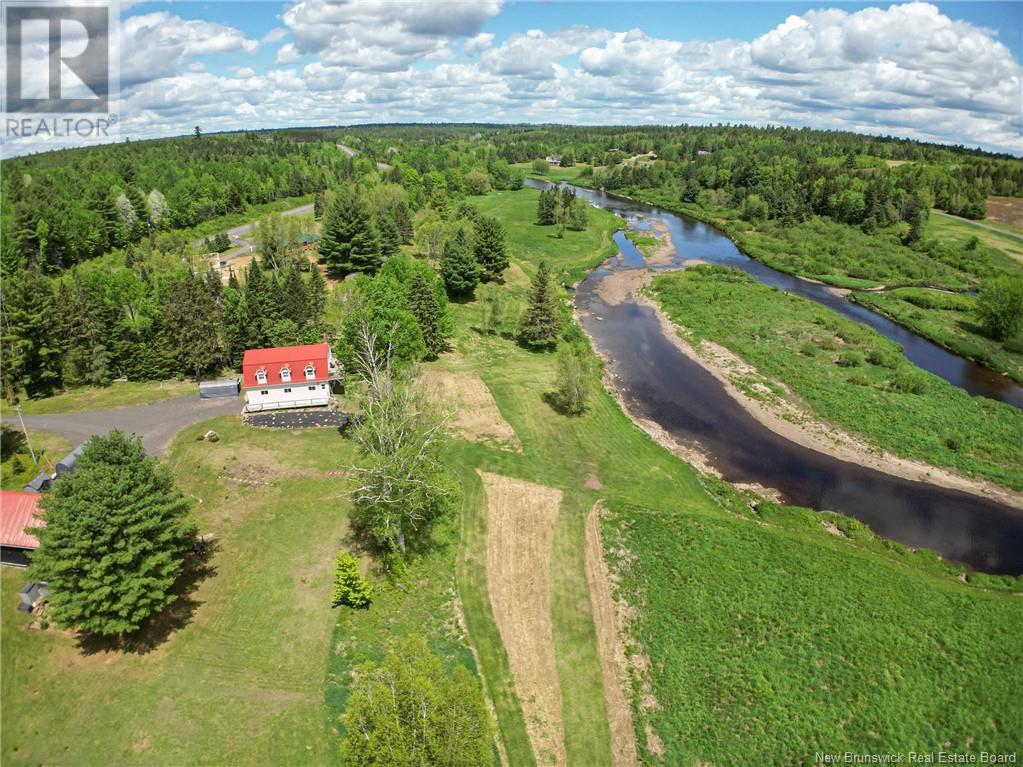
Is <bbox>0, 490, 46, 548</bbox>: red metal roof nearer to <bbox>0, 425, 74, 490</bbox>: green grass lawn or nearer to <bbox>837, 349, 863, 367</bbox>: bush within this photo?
<bbox>0, 425, 74, 490</bbox>: green grass lawn

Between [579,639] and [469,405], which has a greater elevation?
[469,405]

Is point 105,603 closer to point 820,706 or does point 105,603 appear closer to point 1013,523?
point 820,706

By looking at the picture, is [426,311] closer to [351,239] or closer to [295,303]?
[295,303]

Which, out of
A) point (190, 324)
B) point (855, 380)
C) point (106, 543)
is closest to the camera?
point (106, 543)

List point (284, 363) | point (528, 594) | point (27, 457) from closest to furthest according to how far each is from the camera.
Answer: point (528, 594), point (27, 457), point (284, 363)

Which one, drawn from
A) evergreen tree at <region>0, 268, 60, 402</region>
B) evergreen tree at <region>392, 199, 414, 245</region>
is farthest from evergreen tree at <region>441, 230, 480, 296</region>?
evergreen tree at <region>0, 268, 60, 402</region>

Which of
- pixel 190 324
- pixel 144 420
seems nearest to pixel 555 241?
pixel 190 324

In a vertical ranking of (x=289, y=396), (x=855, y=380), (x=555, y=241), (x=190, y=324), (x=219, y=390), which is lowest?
(x=219, y=390)
